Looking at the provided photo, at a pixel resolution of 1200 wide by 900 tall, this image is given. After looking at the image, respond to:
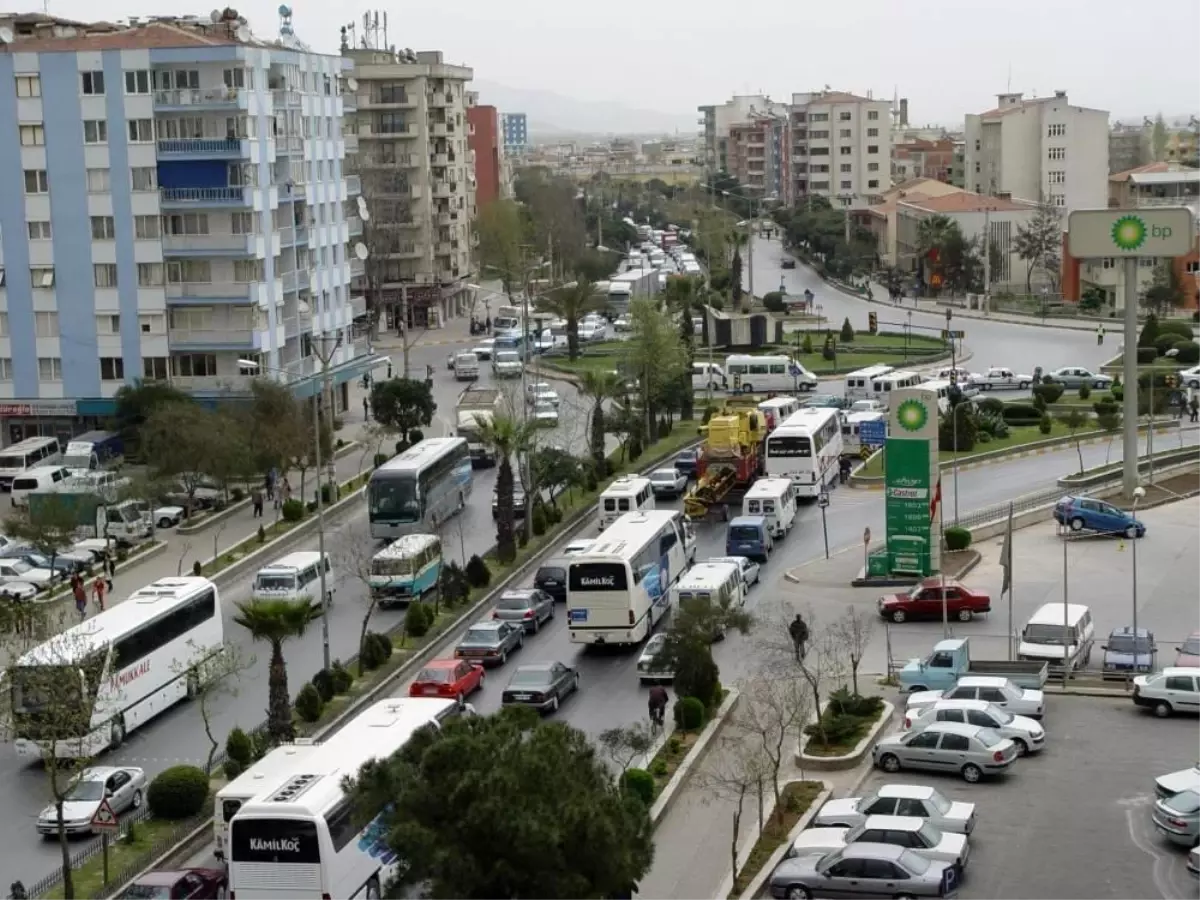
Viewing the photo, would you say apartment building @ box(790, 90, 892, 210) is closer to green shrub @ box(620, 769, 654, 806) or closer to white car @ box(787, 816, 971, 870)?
green shrub @ box(620, 769, 654, 806)

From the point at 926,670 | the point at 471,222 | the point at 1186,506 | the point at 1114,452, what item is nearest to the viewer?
the point at 926,670

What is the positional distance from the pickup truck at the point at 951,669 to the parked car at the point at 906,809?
6.32m

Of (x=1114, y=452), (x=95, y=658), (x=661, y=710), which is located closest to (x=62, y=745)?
(x=95, y=658)

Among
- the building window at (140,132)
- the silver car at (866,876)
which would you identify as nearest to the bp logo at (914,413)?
→ the silver car at (866,876)

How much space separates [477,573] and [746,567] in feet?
18.5

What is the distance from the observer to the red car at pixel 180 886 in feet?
72.3

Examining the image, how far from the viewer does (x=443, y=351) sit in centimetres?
8181

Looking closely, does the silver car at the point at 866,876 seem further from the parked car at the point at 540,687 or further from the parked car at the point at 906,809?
the parked car at the point at 540,687

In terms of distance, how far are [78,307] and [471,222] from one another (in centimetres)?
5184

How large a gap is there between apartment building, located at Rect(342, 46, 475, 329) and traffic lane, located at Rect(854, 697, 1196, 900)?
6257 centimetres

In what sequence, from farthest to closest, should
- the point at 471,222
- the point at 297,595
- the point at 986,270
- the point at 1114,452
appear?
the point at 471,222 → the point at 986,270 → the point at 1114,452 → the point at 297,595

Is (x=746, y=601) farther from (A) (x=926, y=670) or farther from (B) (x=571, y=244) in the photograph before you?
(B) (x=571, y=244)

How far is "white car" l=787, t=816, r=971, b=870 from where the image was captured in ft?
73.9

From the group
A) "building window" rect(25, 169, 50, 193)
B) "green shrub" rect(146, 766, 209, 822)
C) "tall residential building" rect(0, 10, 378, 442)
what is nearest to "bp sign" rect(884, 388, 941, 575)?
"green shrub" rect(146, 766, 209, 822)
